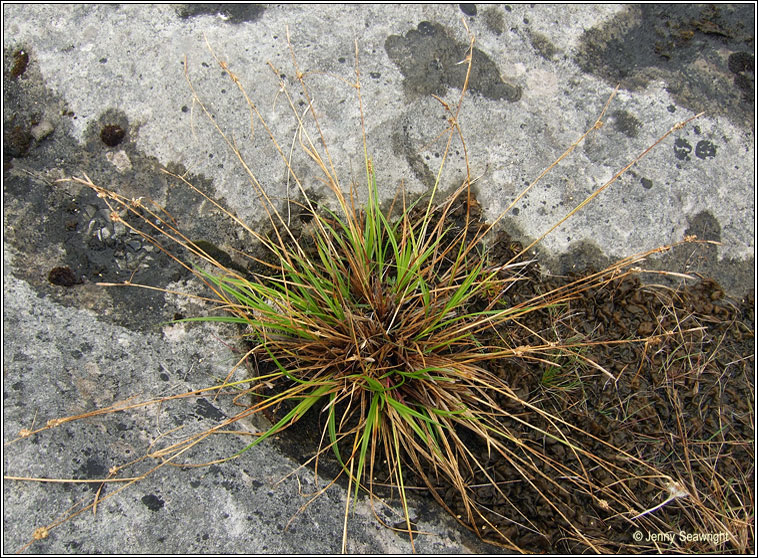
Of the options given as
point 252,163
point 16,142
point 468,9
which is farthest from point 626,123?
point 16,142

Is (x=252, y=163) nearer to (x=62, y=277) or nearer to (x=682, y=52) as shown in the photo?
(x=62, y=277)

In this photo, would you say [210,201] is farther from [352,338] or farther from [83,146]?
[352,338]

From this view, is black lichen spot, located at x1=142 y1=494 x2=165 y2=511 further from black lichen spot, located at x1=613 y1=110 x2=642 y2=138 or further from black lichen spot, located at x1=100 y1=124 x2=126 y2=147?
black lichen spot, located at x1=613 y1=110 x2=642 y2=138

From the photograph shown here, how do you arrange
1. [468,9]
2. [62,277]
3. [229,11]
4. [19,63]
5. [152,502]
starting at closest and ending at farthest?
1. [152,502]
2. [62,277]
3. [19,63]
4. [229,11]
5. [468,9]

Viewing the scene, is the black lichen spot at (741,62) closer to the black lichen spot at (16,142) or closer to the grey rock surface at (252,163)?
the grey rock surface at (252,163)

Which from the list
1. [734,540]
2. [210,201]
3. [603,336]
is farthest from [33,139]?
[734,540]

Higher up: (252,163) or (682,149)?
(682,149)

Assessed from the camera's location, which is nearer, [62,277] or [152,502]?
[152,502]
